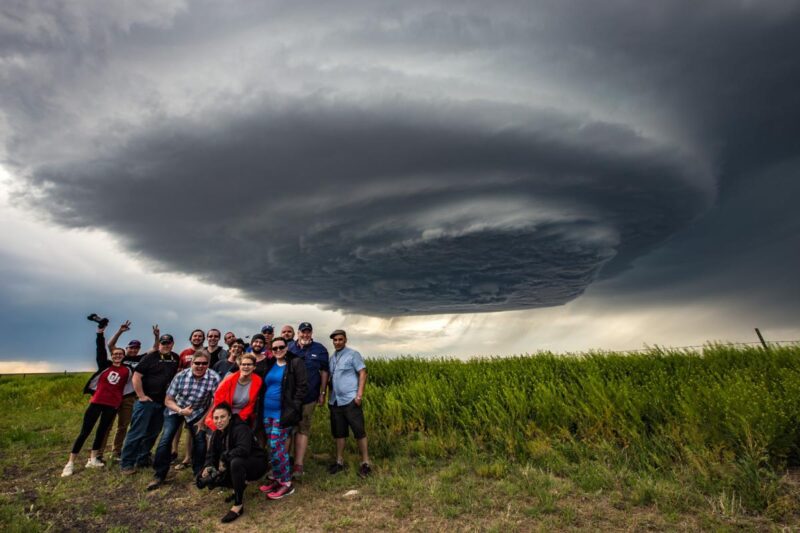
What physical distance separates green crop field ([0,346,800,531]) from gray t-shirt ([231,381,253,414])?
187 cm

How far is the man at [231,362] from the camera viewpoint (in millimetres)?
9906

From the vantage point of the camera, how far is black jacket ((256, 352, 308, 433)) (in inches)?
326

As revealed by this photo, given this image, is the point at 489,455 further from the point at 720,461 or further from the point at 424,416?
the point at 720,461

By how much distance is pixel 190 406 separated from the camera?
9.09m

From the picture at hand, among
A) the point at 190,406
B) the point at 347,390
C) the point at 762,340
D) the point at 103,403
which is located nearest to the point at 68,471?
the point at 103,403

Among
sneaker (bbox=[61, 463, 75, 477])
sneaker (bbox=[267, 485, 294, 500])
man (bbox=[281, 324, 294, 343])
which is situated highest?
man (bbox=[281, 324, 294, 343])

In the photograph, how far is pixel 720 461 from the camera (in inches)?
335

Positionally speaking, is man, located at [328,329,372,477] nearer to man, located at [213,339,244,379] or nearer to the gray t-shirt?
the gray t-shirt

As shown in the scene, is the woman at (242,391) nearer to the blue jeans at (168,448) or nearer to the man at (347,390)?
the blue jeans at (168,448)

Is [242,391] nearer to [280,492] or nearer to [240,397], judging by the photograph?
[240,397]

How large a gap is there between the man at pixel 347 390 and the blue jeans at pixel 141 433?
4214 mm

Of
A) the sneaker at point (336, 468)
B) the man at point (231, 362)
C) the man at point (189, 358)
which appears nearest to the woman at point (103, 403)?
the man at point (189, 358)

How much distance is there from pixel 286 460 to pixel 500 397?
661 cm

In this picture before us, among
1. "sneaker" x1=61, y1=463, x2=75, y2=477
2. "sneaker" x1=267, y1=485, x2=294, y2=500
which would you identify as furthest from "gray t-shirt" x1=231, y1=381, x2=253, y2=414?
"sneaker" x1=61, y1=463, x2=75, y2=477
